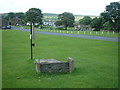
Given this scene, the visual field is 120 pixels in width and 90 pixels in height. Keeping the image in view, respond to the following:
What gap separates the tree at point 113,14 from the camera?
60.0 m

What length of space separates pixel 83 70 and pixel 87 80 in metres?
1.73

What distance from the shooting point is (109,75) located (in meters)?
8.64

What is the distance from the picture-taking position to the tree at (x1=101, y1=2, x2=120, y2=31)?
197 ft

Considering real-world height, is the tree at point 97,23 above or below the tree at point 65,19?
below

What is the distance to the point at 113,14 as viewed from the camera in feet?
200

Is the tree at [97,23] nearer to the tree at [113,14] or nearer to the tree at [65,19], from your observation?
the tree at [113,14]

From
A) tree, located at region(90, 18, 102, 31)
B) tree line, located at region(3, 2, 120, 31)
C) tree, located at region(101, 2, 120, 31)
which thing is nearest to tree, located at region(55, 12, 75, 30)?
tree line, located at region(3, 2, 120, 31)

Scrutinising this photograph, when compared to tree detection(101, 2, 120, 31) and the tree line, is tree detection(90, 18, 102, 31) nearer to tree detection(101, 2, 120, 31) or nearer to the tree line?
the tree line

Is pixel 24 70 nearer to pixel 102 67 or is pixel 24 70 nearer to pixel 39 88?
pixel 39 88

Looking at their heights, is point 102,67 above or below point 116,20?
below

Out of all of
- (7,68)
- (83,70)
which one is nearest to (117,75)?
(83,70)

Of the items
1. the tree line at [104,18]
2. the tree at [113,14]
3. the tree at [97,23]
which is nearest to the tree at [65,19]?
the tree line at [104,18]

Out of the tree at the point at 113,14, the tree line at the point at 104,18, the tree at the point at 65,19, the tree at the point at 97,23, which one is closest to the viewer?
the tree at the point at 113,14

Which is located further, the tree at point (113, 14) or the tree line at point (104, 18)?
the tree line at point (104, 18)
